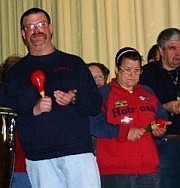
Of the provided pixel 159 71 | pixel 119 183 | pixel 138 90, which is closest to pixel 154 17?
pixel 159 71

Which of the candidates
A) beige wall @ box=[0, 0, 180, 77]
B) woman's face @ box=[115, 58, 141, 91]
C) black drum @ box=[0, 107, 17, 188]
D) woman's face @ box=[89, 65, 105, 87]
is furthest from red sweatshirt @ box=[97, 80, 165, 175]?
beige wall @ box=[0, 0, 180, 77]

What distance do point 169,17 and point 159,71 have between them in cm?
88

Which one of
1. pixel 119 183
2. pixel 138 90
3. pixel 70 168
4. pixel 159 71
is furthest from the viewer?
pixel 159 71

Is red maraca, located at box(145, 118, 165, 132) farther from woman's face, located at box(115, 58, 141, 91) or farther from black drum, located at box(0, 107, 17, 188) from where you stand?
black drum, located at box(0, 107, 17, 188)

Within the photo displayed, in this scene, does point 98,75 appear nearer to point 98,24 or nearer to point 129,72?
point 129,72

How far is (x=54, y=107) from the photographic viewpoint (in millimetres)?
2389

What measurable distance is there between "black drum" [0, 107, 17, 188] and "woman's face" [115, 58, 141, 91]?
0.66m

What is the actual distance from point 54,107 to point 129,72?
52 cm

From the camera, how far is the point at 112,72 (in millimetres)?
3906

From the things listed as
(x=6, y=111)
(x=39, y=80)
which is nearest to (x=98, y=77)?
(x=39, y=80)

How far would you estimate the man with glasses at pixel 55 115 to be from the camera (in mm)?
2357

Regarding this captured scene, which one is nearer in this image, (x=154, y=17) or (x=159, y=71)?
(x=159, y=71)

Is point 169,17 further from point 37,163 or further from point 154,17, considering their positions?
point 37,163

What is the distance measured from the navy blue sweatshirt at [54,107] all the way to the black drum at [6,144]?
102 mm
